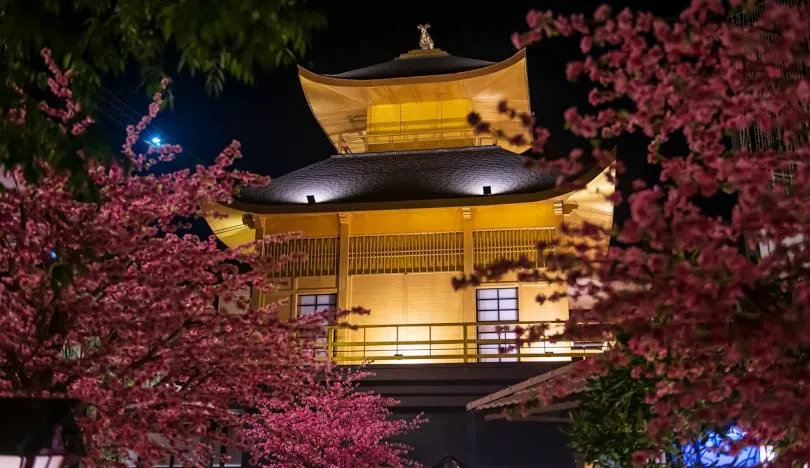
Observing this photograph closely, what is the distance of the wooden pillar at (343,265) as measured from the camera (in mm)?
17406

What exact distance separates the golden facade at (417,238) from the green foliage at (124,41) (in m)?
11.0

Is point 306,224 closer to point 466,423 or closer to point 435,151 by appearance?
point 435,151

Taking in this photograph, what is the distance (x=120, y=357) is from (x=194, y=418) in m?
1.01

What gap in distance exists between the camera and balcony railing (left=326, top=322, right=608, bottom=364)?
52.2 ft

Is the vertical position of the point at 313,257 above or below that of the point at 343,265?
above

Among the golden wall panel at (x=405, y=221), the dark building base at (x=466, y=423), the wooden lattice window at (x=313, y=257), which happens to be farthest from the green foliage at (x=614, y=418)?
the wooden lattice window at (x=313, y=257)

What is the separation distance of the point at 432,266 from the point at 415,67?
703 centimetres

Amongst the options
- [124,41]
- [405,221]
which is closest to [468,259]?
[405,221]

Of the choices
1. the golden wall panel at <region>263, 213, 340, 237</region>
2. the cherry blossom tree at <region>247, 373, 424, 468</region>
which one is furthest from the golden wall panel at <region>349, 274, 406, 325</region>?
the cherry blossom tree at <region>247, 373, 424, 468</region>

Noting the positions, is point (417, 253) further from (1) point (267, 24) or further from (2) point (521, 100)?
(1) point (267, 24)

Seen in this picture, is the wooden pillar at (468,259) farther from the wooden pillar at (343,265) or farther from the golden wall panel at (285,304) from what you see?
the golden wall panel at (285,304)

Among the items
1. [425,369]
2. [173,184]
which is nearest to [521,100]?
[425,369]

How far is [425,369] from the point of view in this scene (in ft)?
48.7

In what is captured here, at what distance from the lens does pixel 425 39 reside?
23625mm
